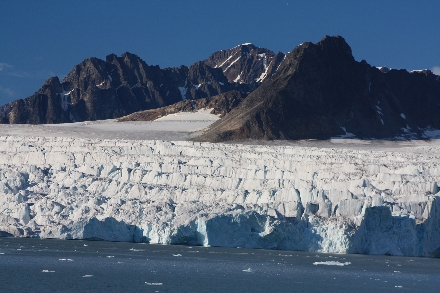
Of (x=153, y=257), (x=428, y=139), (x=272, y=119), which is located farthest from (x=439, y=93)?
(x=153, y=257)

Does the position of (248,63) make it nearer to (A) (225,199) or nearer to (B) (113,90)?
(B) (113,90)

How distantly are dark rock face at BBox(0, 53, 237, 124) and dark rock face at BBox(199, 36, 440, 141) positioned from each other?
38.6 meters

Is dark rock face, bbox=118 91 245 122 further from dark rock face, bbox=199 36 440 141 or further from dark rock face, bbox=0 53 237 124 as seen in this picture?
dark rock face, bbox=0 53 237 124

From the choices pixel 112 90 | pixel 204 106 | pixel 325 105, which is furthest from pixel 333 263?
pixel 112 90

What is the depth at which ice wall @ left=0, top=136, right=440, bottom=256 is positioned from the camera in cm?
3172

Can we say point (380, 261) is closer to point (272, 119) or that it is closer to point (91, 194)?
point (91, 194)

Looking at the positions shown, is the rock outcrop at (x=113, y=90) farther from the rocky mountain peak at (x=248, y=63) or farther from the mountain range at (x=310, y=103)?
the rocky mountain peak at (x=248, y=63)

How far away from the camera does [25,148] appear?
4122 cm

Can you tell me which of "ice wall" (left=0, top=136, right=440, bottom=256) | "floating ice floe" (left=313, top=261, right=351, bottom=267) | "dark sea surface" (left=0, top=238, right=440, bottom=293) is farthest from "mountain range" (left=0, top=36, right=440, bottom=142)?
"floating ice floe" (left=313, top=261, right=351, bottom=267)

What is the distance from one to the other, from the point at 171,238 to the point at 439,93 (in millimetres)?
57110

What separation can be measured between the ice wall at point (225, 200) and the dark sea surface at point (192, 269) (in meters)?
0.70

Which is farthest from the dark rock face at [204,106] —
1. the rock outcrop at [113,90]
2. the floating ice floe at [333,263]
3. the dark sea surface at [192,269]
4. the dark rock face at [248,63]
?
the floating ice floe at [333,263]

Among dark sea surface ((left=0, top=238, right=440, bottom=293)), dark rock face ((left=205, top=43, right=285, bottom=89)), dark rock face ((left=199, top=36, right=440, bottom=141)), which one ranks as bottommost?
dark sea surface ((left=0, top=238, right=440, bottom=293))

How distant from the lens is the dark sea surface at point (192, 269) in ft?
77.0
